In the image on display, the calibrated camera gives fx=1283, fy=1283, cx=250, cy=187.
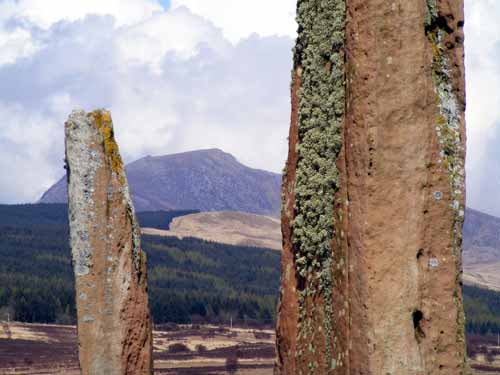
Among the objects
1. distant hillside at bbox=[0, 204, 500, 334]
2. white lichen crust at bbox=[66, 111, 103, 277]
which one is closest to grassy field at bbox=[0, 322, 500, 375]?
distant hillside at bbox=[0, 204, 500, 334]

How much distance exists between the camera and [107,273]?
Result: 1838 cm

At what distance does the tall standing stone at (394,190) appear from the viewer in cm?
1189

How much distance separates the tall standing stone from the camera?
1189 cm

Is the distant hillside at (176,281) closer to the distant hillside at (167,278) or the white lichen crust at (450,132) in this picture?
the distant hillside at (167,278)

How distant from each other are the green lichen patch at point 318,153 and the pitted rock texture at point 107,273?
5479 mm

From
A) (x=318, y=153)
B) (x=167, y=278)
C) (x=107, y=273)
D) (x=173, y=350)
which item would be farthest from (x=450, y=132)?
(x=167, y=278)

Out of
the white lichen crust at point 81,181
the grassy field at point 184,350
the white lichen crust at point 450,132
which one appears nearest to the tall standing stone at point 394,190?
the white lichen crust at point 450,132

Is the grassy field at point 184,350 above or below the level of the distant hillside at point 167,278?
below

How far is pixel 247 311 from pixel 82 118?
100622mm

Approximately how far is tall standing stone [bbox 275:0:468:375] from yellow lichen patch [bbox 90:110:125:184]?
6730 mm

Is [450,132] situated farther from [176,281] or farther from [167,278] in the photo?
[167,278]

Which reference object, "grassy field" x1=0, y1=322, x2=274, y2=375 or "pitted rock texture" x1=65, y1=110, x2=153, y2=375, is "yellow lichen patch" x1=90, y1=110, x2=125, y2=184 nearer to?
"pitted rock texture" x1=65, y1=110, x2=153, y2=375

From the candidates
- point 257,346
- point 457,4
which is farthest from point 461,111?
point 257,346

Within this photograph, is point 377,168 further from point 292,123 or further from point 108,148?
point 108,148
